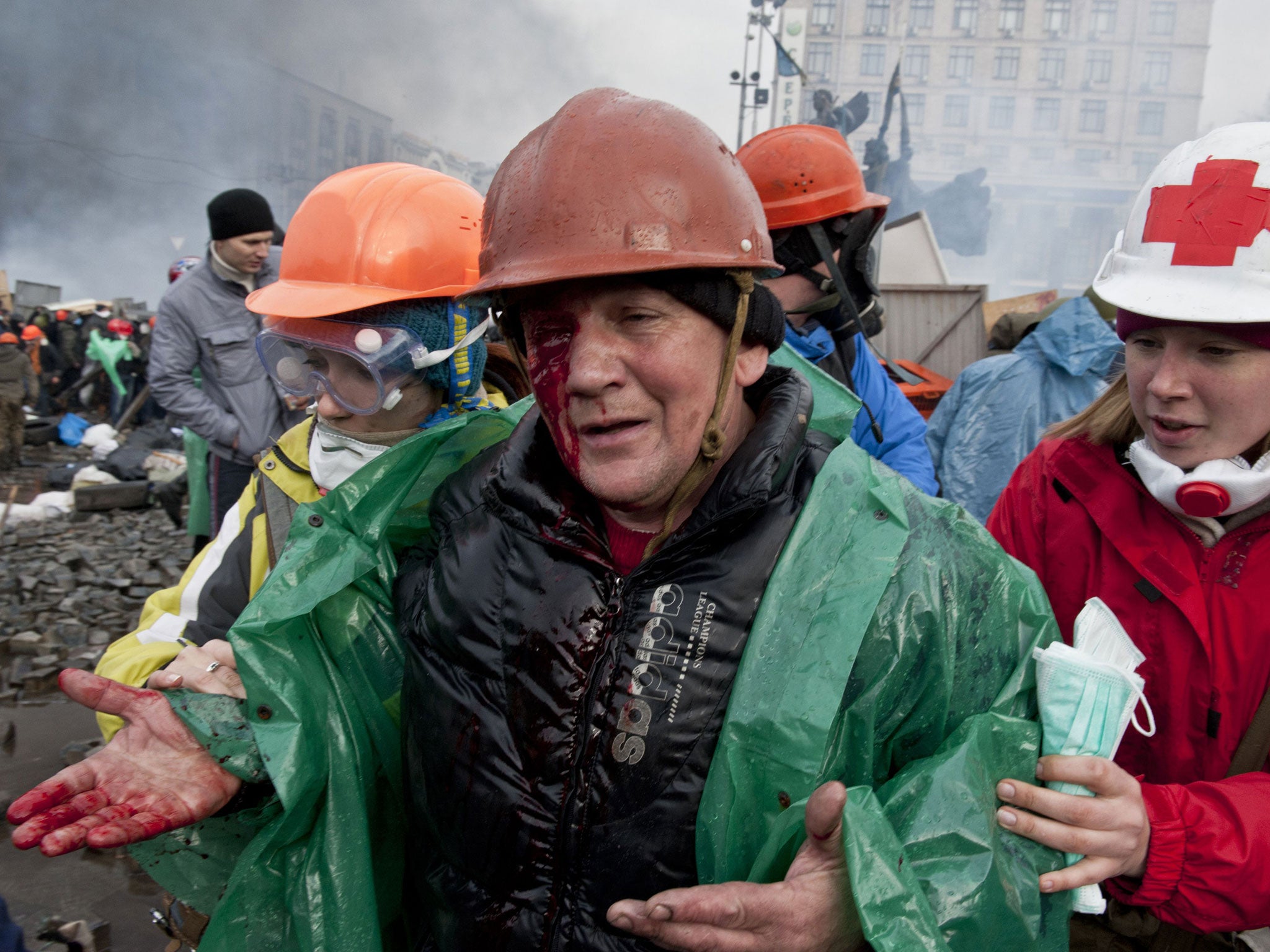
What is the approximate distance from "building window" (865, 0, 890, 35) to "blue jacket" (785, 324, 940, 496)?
180 ft

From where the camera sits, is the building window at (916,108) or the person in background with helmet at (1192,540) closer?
the person in background with helmet at (1192,540)

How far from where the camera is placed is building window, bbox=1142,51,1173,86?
41750mm

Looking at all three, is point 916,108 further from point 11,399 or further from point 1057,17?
point 11,399

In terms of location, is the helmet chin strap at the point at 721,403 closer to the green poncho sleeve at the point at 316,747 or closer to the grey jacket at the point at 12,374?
the green poncho sleeve at the point at 316,747

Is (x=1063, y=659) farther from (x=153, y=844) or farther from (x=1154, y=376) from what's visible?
(x=153, y=844)

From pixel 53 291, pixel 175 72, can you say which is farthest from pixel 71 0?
pixel 53 291

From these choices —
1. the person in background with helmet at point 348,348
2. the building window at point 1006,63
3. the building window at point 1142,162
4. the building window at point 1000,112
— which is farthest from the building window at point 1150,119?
the person in background with helmet at point 348,348

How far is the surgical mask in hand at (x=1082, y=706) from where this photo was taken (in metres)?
1.43

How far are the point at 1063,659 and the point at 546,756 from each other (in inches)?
35.5

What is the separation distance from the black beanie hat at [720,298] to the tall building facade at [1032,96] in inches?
1557

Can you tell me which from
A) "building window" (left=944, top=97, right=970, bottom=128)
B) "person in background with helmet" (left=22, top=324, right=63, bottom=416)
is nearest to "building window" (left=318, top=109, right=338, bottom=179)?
"person in background with helmet" (left=22, top=324, right=63, bottom=416)

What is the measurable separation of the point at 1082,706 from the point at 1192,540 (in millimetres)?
653

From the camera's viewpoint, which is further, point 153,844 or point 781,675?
point 153,844

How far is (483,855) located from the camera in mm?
1573
